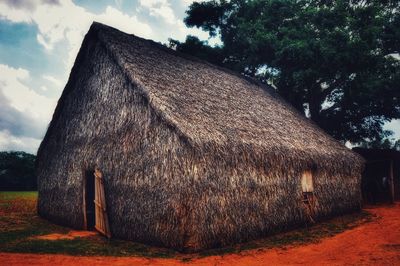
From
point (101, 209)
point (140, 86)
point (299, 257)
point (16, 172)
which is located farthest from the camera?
point (16, 172)

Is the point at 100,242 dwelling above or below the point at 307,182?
below

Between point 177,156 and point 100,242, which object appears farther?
point 100,242

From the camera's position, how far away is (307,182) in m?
10.7

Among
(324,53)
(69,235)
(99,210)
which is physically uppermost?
(324,53)

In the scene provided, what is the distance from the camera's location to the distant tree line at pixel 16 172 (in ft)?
95.8

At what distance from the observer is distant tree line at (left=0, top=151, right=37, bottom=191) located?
2919 centimetres

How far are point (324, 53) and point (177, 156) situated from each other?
40.2 feet

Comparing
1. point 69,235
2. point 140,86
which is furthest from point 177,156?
point 69,235

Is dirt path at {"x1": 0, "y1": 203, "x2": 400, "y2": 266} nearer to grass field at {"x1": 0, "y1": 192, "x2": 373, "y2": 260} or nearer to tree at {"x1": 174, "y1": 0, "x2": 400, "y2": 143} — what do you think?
grass field at {"x1": 0, "y1": 192, "x2": 373, "y2": 260}

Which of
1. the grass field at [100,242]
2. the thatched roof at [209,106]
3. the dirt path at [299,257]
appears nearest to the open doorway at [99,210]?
the grass field at [100,242]

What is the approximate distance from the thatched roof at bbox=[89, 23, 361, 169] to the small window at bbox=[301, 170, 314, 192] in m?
0.59

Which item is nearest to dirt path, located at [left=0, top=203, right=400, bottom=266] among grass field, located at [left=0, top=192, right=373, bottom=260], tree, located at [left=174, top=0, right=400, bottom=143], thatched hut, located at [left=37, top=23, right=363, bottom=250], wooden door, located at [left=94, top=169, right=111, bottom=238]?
grass field, located at [left=0, top=192, right=373, bottom=260]

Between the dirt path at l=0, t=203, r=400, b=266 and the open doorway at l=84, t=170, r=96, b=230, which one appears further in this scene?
the open doorway at l=84, t=170, r=96, b=230

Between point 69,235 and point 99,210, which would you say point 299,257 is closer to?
point 99,210
